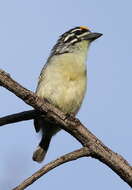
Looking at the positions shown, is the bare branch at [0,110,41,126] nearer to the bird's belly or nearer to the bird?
the bird

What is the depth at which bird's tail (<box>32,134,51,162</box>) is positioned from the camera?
6918 mm

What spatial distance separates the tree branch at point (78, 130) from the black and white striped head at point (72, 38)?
2.87 m

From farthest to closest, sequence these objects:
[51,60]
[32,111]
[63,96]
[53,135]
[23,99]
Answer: [53,135] < [51,60] < [63,96] < [32,111] < [23,99]

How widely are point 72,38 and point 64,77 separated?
1.16 meters

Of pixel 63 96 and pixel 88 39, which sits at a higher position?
pixel 88 39

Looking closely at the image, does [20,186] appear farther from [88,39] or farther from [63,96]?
[88,39]

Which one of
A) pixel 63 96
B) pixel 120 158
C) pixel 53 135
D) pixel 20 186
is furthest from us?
pixel 53 135

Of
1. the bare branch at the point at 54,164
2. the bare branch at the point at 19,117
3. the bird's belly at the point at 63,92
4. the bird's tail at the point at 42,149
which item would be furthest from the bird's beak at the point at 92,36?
the bare branch at the point at 54,164

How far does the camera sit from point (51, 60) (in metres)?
6.83

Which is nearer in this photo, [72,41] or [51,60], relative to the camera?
[51,60]

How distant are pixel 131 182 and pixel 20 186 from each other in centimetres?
88

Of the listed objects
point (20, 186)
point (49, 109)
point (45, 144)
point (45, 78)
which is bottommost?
point (20, 186)

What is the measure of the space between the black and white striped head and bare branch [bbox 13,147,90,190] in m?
3.24

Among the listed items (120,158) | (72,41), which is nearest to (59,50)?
(72,41)
